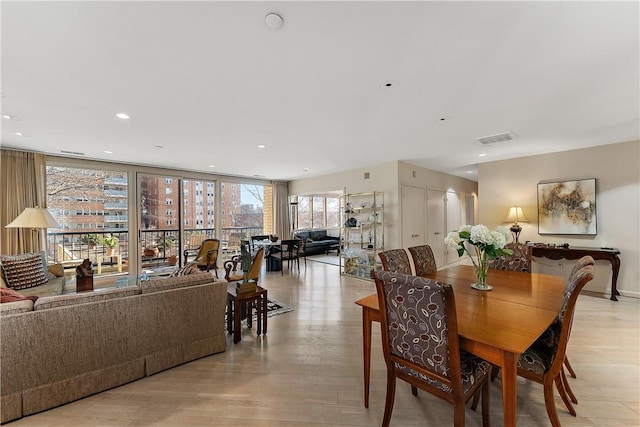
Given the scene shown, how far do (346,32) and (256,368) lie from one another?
2.74 m

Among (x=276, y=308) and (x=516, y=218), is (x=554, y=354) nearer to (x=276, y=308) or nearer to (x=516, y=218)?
(x=276, y=308)

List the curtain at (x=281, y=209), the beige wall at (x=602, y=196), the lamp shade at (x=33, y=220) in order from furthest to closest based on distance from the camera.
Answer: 1. the curtain at (x=281, y=209)
2. the beige wall at (x=602, y=196)
3. the lamp shade at (x=33, y=220)

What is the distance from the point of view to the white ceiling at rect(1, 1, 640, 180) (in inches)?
58.6

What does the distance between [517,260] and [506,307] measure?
1533mm

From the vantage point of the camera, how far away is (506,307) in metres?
1.70

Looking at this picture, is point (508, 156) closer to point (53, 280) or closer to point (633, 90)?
point (633, 90)

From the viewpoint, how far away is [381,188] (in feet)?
18.5

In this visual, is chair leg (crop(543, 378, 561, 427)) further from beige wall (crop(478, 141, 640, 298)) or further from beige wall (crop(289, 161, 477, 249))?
beige wall (crop(478, 141, 640, 298))

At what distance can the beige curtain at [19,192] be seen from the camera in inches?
165

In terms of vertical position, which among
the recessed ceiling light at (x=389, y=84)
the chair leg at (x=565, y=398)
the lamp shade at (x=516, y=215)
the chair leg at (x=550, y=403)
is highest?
the recessed ceiling light at (x=389, y=84)

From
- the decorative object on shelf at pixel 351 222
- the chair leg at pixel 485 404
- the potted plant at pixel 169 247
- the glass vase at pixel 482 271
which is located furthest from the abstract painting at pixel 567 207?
the potted plant at pixel 169 247

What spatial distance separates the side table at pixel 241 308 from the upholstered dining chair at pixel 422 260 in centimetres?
172

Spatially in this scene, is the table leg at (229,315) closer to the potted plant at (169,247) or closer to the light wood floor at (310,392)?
the light wood floor at (310,392)

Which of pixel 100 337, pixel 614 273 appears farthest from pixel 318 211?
pixel 100 337
